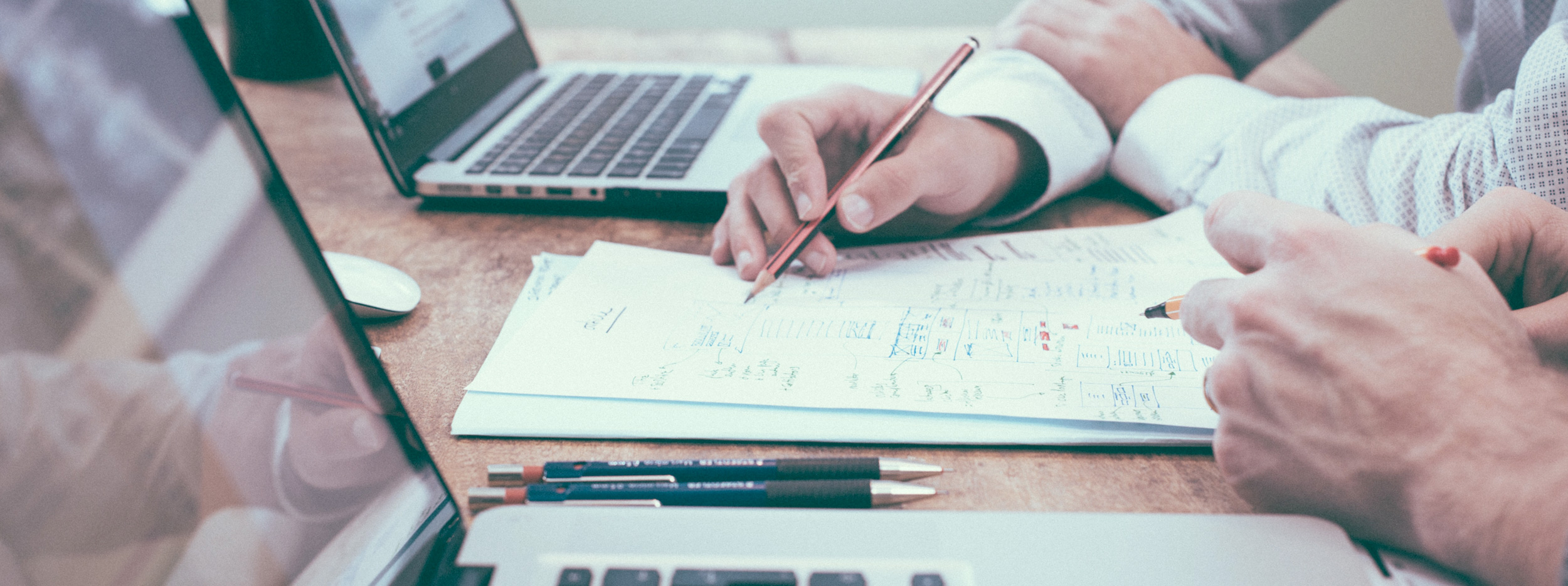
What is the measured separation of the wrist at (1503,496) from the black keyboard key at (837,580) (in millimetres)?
206

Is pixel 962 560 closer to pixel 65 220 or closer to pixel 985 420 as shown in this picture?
pixel 985 420

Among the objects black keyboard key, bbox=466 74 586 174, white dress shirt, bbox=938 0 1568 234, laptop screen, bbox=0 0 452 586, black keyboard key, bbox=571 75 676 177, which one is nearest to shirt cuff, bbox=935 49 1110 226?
white dress shirt, bbox=938 0 1568 234

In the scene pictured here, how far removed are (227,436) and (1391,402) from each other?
394 millimetres

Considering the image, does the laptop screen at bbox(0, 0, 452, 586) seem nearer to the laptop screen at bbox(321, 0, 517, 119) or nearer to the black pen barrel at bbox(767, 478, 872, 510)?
the black pen barrel at bbox(767, 478, 872, 510)

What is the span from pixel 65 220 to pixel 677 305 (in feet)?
1.02

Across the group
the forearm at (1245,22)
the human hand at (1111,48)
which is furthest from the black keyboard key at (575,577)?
the forearm at (1245,22)

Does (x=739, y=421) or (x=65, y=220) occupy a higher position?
(x=65, y=220)

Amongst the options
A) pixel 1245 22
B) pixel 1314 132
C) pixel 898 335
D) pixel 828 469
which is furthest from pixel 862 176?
pixel 1245 22

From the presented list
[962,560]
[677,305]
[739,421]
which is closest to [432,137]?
[677,305]

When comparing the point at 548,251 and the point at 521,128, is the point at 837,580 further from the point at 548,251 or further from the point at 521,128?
the point at 521,128

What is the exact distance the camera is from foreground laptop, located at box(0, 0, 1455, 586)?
195 mm

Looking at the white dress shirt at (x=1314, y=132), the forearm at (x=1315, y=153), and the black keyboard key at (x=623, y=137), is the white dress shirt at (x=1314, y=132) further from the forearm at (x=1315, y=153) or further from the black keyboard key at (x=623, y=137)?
the black keyboard key at (x=623, y=137)

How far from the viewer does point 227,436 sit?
0.76 ft

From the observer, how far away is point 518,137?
0.71 m
